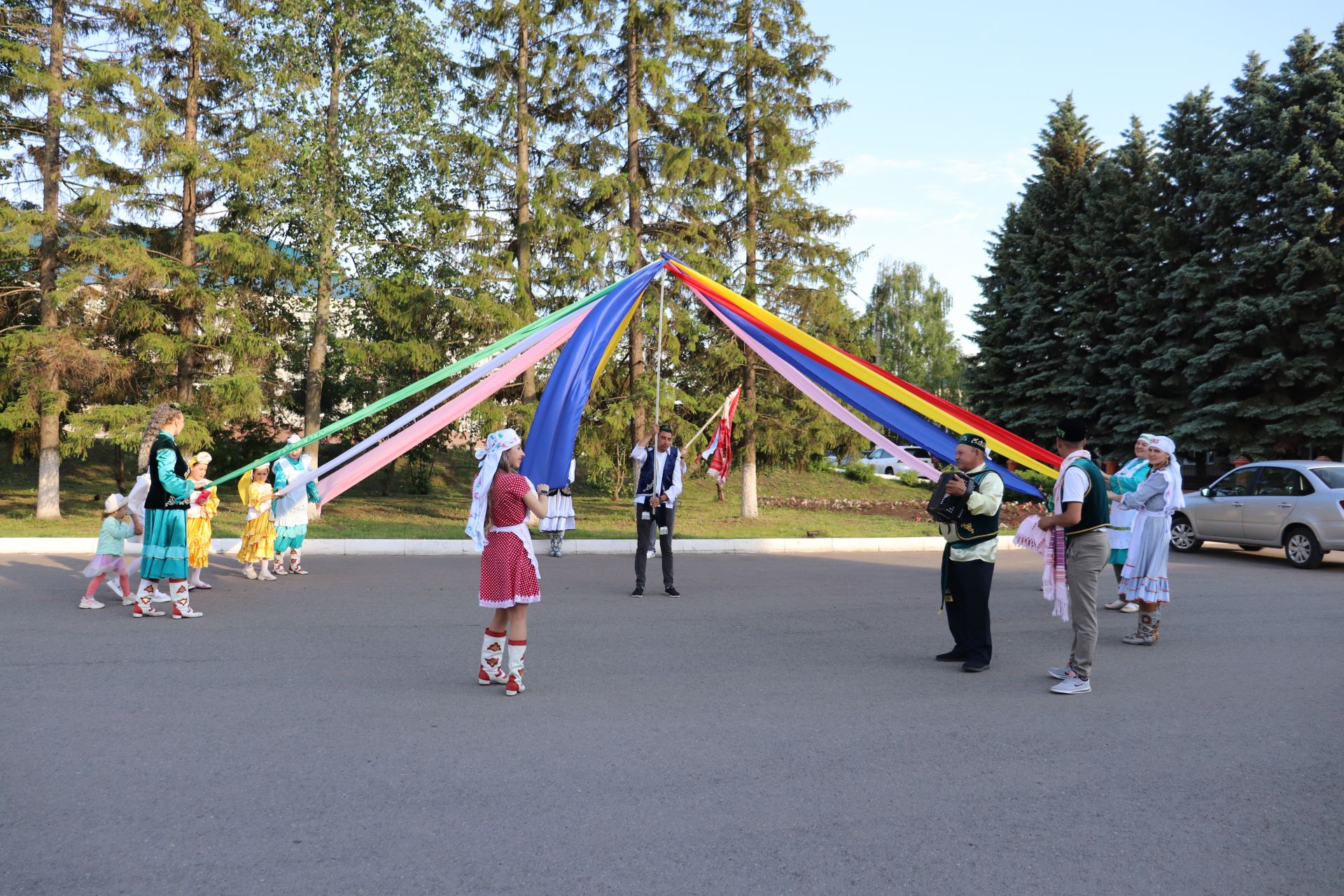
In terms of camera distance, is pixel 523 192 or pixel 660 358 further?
pixel 523 192

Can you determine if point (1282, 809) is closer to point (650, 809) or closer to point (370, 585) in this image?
point (650, 809)

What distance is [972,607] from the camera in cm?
750

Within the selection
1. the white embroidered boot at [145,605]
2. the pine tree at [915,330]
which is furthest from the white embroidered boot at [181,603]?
the pine tree at [915,330]

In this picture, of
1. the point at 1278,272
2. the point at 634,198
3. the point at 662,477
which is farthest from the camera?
the point at 1278,272

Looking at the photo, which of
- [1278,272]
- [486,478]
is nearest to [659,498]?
[486,478]

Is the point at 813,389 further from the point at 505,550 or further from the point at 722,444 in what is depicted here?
the point at 505,550

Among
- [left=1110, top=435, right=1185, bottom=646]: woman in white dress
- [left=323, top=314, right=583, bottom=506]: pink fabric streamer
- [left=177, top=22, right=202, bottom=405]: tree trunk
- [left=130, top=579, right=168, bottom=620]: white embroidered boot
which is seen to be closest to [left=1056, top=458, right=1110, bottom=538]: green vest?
[left=1110, top=435, right=1185, bottom=646]: woman in white dress

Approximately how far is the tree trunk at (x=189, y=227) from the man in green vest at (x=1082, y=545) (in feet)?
56.2

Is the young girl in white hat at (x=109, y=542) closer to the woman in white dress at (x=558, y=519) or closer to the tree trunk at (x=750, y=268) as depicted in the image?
the woman in white dress at (x=558, y=519)

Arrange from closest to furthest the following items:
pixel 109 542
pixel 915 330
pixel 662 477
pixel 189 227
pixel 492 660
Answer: pixel 492 660
pixel 109 542
pixel 662 477
pixel 189 227
pixel 915 330

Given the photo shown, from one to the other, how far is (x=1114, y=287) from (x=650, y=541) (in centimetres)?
2272

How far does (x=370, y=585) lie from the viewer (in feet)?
37.3

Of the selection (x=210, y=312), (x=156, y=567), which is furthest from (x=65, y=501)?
(x=156, y=567)

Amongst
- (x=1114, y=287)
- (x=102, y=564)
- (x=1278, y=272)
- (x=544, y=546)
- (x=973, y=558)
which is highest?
(x=1114, y=287)
